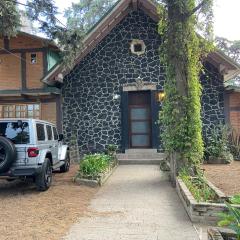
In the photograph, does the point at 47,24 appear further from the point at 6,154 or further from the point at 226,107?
the point at 226,107

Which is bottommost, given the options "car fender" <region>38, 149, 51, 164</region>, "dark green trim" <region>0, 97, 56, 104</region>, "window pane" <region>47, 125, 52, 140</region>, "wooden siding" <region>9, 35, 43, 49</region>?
"car fender" <region>38, 149, 51, 164</region>

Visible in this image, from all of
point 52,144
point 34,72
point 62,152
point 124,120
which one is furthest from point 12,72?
point 52,144

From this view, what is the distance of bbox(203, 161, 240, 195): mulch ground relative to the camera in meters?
8.76

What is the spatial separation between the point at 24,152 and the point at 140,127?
333 inches

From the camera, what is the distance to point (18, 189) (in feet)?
32.9

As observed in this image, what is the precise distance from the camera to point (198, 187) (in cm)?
868

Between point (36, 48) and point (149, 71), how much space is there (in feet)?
16.9

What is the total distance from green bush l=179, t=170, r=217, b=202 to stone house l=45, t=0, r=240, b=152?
6.69 metres

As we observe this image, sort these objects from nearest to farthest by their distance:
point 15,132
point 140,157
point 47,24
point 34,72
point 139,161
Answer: point 15,132
point 47,24
point 139,161
point 140,157
point 34,72

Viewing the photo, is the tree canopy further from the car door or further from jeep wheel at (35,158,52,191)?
jeep wheel at (35,158,52,191)

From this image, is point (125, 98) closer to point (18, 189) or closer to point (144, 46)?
point (144, 46)

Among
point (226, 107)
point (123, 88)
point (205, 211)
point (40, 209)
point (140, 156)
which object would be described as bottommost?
point (40, 209)

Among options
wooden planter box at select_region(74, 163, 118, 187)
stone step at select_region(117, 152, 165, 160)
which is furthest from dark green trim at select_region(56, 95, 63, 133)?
wooden planter box at select_region(74, 163, 118, 187)

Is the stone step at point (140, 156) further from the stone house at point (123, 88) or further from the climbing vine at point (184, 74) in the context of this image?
the climbing vine at point (184, 74)
